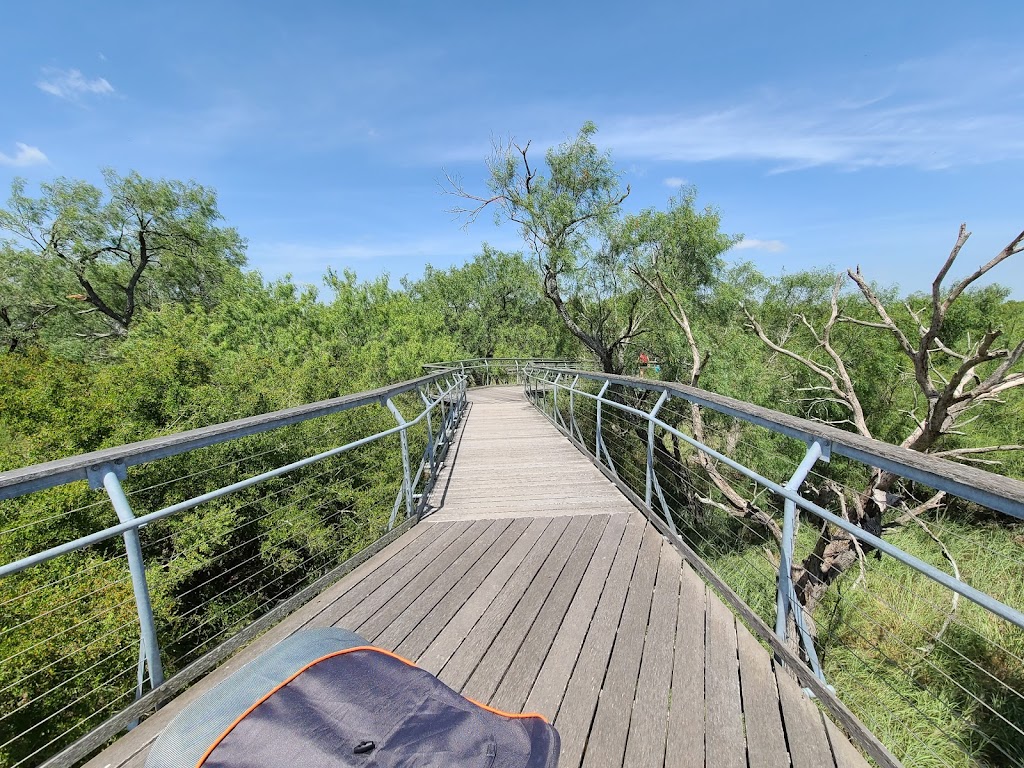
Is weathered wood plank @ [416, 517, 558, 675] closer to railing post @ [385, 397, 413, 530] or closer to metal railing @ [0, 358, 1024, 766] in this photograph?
metal railing @ [0, 358, 1024, 766]

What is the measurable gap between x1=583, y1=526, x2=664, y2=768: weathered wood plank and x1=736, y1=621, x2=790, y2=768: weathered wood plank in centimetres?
41

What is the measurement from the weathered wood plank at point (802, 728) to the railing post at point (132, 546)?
2325 mm

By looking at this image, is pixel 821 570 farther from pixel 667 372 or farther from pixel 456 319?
pixel 456 319

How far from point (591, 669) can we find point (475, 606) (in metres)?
0.71

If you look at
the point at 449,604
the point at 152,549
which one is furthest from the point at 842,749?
the point at 152,549

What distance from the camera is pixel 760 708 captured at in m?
1.71

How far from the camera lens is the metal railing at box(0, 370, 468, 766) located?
1.68m

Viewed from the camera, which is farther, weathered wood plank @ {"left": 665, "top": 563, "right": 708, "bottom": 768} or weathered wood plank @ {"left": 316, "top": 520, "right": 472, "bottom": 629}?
weathered wood plank @ {"left": 316, "top": 520, "right": 472, "bottom": 629}

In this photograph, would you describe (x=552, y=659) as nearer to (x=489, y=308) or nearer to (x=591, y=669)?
(x=591, y=669)

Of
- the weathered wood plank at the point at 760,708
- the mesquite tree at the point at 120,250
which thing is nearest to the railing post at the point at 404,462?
the weathered wood plank at the point at 760,708

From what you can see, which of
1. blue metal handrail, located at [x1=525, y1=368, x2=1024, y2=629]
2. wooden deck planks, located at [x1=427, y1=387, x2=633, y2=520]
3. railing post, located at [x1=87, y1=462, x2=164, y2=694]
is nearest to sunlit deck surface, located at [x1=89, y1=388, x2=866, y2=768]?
wooden deck planks, located at [x1=427, y1=387, x2=633, y2=520]

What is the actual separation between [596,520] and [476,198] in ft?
45.9

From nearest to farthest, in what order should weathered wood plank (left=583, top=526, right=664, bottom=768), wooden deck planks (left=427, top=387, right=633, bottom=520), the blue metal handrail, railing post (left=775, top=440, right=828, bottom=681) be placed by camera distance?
the blue metal handrail < weathered wood plank (left=583, top=526, right=664, bottom=768) < railing post (left=775, top=440, right=828, bottom=681) < wooden deck planks (left=427, top=387, right=633, bottom=520)

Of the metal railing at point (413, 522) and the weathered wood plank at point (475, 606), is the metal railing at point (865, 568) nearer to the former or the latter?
the metal railing at point (413, 522)
